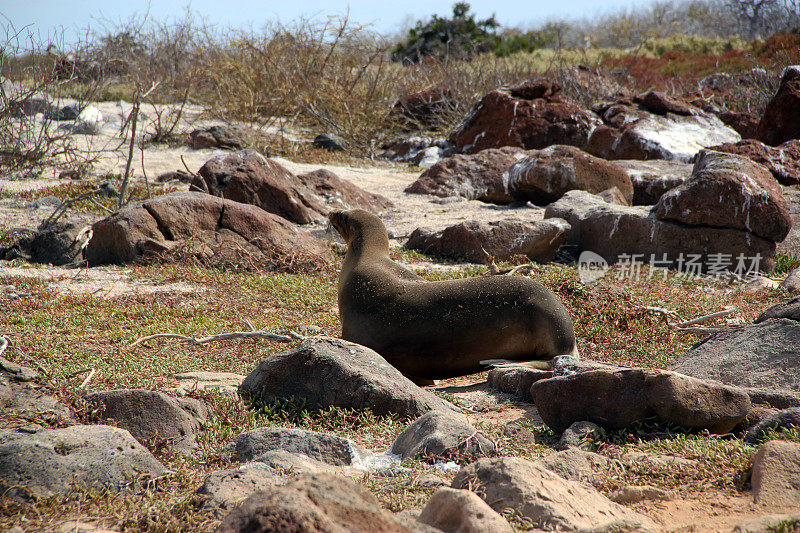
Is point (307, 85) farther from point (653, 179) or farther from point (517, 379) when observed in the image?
point (517, 379)

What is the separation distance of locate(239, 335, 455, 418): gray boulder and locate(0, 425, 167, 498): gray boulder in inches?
46.0

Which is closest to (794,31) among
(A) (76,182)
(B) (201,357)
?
(A) (76,182)

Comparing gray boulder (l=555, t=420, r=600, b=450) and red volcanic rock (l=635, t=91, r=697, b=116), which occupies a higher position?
red volcanic rock (l=635, t=91, r=697, b=116)

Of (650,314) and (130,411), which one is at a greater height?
(130,411)

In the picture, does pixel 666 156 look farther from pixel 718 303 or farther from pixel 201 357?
pixel 201 357

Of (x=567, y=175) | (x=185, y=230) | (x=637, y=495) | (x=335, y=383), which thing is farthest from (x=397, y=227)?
(x=637, y=495)

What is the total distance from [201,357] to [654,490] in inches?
136

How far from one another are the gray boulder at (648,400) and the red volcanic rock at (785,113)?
34.3 ft

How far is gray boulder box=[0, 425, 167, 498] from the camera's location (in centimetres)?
258

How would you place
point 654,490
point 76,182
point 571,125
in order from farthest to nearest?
point 571,125 → point 76,182 → point 654,490

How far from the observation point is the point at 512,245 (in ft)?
28.8

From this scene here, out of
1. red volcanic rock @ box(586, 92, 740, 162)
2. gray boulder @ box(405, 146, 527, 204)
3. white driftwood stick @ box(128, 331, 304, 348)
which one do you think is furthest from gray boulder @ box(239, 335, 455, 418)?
red volcanic rock @ box(586, 92, 740, 162)

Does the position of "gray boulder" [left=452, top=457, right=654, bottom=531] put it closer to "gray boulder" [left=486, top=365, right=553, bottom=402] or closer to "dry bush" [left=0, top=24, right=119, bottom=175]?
"gray boulder" [left=486, top=365, right=553, bottom=402]

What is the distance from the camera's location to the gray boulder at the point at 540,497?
2.37 metres
